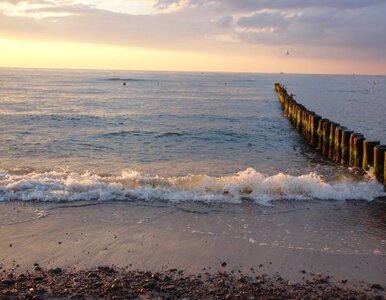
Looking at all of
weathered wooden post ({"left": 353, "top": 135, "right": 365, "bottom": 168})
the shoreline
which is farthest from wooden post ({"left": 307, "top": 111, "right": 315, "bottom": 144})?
the shoreline

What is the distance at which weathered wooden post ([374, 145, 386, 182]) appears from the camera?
12.0 meters

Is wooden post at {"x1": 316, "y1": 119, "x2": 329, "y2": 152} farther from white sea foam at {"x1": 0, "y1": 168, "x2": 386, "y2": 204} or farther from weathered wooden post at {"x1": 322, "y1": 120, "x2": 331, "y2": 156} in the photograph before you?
white sea foam at {"x1": 0, "y1": 168, "x2": 386, "y2": 204}

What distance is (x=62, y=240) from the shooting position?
800 cm

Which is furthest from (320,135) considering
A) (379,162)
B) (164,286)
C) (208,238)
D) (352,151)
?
(164,286)

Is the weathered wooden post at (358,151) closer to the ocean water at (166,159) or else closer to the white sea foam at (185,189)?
the ocean water at (166,159)

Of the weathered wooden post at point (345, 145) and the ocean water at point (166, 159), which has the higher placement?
the weathered wooden post at point (345, 145)

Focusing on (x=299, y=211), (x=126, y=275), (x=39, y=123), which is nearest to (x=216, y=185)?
(x=299, y=211)

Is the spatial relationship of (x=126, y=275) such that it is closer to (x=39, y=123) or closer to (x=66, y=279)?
(x=66, y=279)

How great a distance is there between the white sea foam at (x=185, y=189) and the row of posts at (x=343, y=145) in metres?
0.77

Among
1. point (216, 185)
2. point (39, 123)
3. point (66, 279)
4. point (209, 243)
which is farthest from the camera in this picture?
point (39, 123)

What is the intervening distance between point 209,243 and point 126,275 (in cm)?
184

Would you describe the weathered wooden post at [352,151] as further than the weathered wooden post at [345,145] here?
No

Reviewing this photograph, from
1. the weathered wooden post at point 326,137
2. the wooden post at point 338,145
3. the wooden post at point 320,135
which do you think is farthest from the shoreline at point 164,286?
the wooden post at point 320,135

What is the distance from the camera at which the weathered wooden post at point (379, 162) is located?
12036mm
